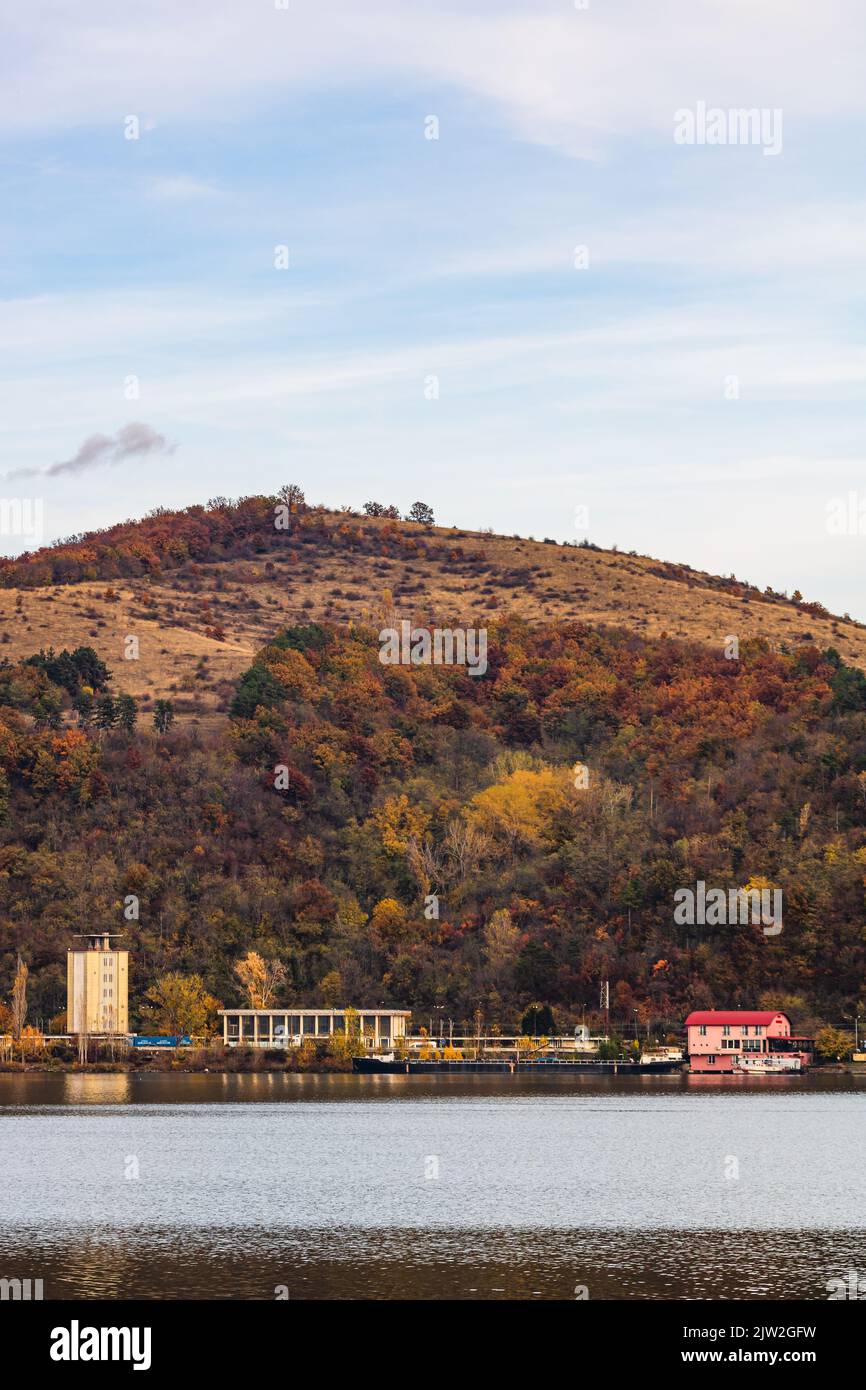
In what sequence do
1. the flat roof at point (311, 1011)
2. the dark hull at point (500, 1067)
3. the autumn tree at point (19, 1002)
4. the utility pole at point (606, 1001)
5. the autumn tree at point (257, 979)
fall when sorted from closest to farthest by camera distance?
the dark hull at point (500, 1067)
the utility pole at point (606, 1001)
the autumn tree at point (19, 1002)
the flat roof at point (311, 1011)
the autumn tree at point (257, 979)

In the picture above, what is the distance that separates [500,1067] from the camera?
15062 centimetres

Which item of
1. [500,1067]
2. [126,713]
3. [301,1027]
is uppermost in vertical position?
[126,713]

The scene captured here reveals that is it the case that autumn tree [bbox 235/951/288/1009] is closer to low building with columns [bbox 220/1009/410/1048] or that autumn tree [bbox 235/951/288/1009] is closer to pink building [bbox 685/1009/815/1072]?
low building with columns [bbox 220/1009/410/1048]

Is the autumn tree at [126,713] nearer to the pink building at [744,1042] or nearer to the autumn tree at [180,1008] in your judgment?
the autumn tree at [180,1008]

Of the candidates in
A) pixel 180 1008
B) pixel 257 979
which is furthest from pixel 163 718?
pixel 180 1008

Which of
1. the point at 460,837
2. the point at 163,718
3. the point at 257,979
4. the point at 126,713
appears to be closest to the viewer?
the point at 257,979

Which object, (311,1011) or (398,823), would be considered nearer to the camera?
(311,1011)

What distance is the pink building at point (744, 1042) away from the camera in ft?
465

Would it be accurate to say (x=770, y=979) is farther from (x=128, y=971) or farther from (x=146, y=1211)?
(x=146, y=1211)

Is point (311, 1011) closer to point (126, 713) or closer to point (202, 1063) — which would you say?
point (202, 1063)

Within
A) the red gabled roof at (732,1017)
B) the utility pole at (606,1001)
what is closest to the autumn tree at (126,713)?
the utility pole at (606,1001)

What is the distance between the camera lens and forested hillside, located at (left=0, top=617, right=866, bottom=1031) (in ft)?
497

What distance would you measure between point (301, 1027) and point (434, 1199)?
97.3 meters
